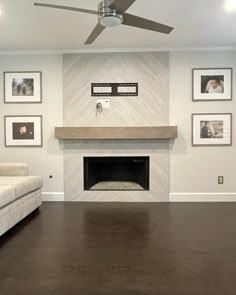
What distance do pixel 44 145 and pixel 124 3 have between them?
3124 mm

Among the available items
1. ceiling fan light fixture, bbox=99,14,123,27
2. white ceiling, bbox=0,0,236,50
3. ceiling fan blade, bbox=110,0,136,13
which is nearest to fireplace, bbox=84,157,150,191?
white ceiling, bbox=0,0,236,50

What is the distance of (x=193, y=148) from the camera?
4.61 m

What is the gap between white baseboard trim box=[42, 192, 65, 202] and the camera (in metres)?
4.71

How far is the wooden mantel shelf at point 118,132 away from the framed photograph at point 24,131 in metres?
0.46

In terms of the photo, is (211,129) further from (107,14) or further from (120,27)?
(107,14)

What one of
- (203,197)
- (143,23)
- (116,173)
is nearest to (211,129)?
(203,197)

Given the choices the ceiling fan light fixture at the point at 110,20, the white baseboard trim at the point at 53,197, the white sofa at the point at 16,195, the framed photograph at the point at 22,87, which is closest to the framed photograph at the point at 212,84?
the ceiling fan light fixture at the point at 110,20

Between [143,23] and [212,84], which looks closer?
[143,23]

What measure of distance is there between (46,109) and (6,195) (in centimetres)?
212

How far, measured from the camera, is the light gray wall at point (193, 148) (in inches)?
181

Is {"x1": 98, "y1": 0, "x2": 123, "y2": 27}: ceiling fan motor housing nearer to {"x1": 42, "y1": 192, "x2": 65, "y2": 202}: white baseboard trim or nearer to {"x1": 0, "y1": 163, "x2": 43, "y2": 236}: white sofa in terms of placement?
{"x1": 0, "y1": 163, "x2": 43, "y2": 236}: white sofa

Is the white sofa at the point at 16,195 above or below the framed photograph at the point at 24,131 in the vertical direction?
below

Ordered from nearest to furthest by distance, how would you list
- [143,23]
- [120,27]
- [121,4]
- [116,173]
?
[121,4] → [143,23] → [120,27] → [116,173]

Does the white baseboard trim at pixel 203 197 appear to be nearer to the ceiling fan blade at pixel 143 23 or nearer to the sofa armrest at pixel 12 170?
the sofa armrest at pixel 12 170
